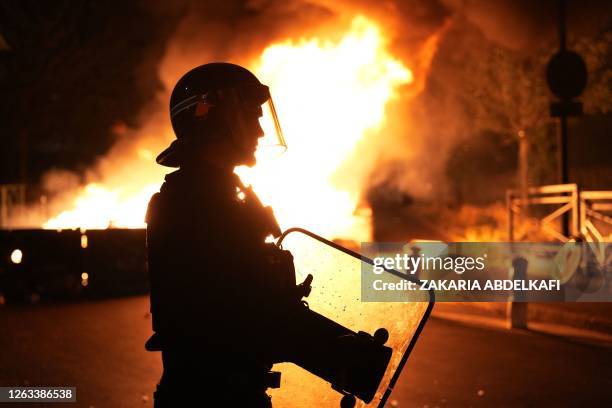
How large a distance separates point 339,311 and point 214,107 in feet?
2.54

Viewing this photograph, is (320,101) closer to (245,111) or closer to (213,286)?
(245,111)

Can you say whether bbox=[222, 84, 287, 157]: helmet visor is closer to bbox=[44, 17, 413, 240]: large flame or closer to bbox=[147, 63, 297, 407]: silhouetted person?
bbox=[147, 63, 297, 407]: silhouetted person

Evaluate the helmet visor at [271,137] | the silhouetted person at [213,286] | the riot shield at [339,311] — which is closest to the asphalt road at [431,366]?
the helmet visor at [271,137]

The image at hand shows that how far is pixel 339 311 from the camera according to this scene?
2.34m

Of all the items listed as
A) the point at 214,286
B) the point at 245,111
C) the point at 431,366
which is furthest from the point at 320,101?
the point at 214,286

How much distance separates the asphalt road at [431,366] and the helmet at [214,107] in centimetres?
369

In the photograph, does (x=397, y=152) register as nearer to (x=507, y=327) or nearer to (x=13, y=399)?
(x=507, y=327)

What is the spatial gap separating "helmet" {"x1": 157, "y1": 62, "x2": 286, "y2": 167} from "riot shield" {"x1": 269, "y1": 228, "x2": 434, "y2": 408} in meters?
0.39

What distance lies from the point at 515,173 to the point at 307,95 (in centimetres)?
1460

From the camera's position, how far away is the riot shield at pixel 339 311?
6.77 feet

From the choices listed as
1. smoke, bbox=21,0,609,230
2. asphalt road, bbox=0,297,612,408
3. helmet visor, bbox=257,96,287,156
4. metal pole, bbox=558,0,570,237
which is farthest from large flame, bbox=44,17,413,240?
helmet visor, bbox=257,96,287,156

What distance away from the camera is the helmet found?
2275mm

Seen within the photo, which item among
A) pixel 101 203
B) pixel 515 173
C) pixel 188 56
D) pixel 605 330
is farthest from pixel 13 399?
pixel 515 173

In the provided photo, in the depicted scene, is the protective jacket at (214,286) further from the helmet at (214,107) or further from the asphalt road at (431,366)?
the asphalt road at (431,366)
